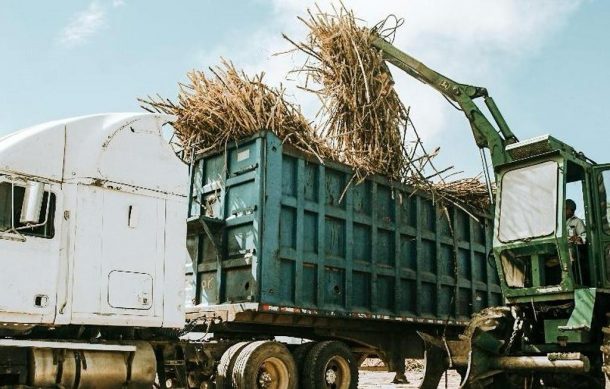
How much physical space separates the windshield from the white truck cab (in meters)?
3.40

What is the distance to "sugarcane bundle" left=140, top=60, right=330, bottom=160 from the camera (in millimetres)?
8062

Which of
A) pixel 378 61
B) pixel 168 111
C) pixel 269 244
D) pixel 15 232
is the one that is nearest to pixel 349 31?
pixel 378 61

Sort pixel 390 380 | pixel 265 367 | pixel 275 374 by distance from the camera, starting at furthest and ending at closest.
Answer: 1. pixel 390 380
2. pixel 275 374
3. pixel 265 367

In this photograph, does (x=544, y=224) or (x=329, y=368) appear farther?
(x=329, y=368)

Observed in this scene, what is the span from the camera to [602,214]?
6816 mm

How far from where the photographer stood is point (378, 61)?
30.7 ft

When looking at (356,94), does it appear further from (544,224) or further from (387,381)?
(387,381)

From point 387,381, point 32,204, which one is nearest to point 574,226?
point 32,204

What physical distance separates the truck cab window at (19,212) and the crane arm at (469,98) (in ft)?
17.6

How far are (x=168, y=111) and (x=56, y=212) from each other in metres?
3.13


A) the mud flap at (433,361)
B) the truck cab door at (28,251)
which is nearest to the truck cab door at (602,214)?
the mud flap at (433,361)

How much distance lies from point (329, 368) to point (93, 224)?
3371 mm

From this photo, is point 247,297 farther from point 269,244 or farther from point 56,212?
point 56,212

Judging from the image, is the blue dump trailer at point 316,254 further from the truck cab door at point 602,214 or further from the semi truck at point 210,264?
the truck cab door at point 602,214
